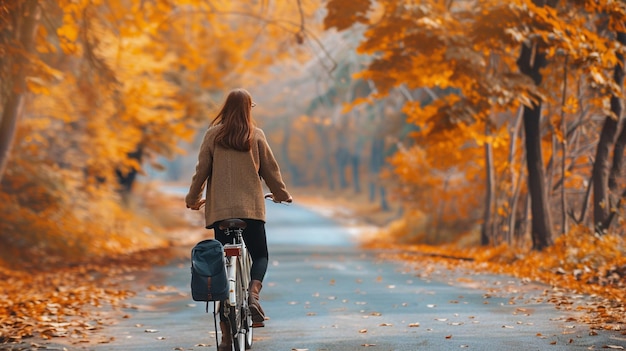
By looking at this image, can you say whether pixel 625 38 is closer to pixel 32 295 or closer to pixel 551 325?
pixel 551 325

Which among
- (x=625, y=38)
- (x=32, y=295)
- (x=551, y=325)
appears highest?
(x=625, y=38)

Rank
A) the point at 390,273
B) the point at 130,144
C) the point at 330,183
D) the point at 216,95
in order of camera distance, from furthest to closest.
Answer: the point at 330,183 < the point at 216,95 < the point at 130,144 < the point at 390,273

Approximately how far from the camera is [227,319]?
23.6 ft

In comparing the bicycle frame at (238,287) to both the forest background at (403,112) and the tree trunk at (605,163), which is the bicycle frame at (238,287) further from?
the tree trunk at (605,163)

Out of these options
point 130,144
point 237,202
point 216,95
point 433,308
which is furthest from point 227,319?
point 216,95

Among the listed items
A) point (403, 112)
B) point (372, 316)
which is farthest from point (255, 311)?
point (403, 112)

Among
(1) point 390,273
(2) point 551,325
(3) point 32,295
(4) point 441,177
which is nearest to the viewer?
(2) point 551,325

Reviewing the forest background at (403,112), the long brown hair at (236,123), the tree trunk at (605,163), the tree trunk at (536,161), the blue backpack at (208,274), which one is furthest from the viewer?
the tree trunk at (536,161)

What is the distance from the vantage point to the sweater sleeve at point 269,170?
7.47 m

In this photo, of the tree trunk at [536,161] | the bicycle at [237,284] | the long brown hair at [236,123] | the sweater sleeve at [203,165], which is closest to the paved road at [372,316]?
the bicycle at [237,284]

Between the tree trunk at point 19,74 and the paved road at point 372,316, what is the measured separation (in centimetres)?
327

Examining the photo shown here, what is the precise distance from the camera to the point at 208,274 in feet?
22.5

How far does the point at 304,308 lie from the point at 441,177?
1977 centimetres

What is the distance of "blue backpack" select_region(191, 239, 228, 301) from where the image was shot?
6.86 meters
